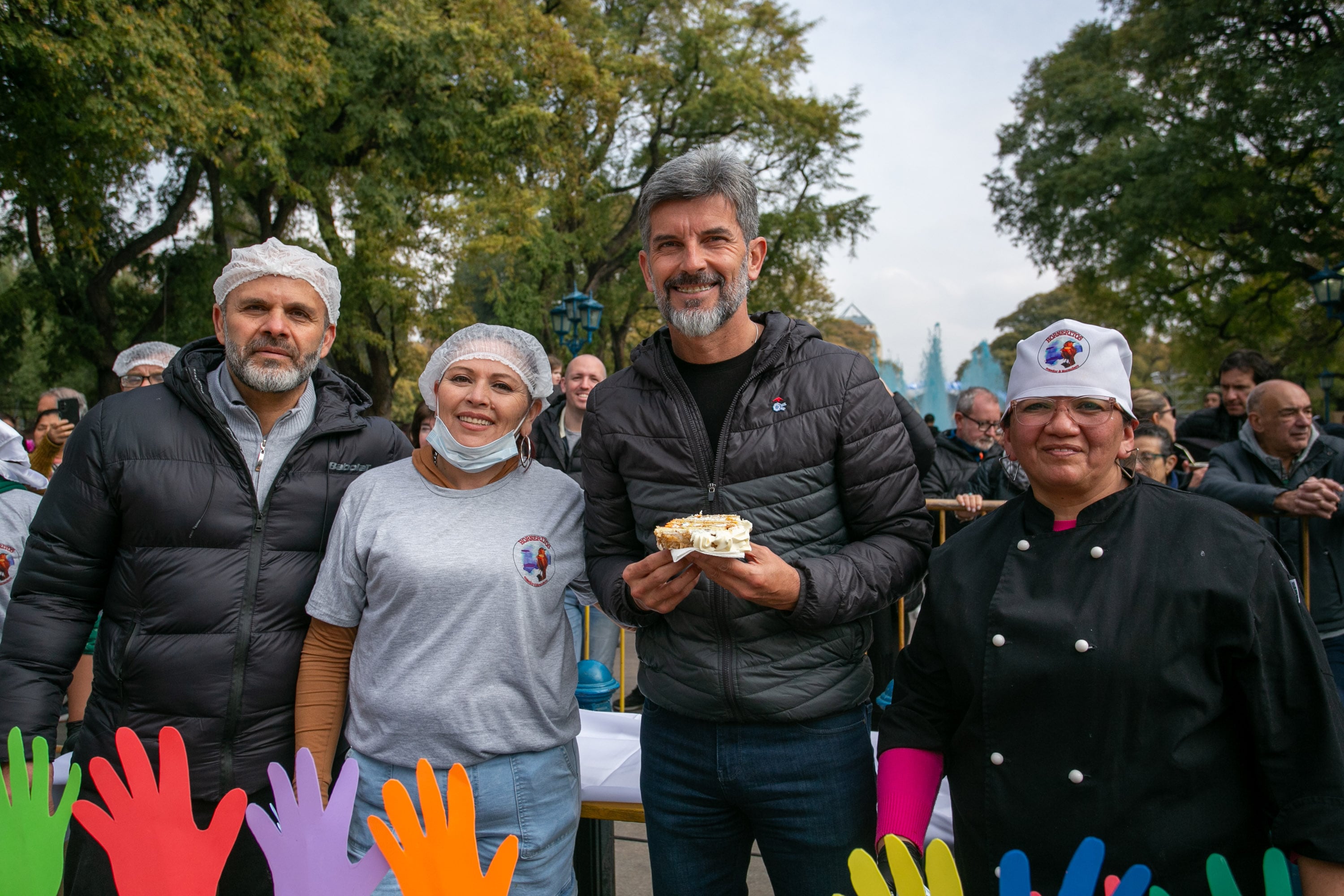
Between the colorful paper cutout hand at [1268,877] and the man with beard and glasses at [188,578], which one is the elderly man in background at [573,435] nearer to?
the man with beard and glasses at [188,578]

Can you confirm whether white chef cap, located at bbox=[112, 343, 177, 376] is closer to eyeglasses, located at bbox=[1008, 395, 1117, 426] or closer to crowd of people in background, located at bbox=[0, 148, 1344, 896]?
crowd of people in background, located at bbox=[0, 148, 1344, 896]

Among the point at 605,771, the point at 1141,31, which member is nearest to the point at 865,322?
the point at 1141,31

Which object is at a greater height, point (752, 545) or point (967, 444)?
point (967, 444)

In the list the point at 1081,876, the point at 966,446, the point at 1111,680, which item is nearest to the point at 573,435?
the point at 966,446

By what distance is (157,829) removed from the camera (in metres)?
1.66

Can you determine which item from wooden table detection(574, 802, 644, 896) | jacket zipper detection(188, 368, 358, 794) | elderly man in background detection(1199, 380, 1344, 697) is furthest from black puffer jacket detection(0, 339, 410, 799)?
elderly man in background detection(1199, 380, 1344, 697)

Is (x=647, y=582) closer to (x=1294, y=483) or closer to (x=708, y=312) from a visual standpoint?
(x=708, y=312)

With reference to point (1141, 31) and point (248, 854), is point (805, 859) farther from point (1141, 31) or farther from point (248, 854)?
point (1141, 31)

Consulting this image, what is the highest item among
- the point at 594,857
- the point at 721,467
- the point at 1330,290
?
the point at 1330,290

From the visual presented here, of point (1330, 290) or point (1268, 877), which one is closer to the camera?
point (1268, 877)

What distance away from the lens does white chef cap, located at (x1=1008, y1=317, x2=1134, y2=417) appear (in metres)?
1.71

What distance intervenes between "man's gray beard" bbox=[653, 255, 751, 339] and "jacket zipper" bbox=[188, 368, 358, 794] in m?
1.09

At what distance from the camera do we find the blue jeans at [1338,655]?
385 cm

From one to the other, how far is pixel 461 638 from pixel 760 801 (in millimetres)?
832
